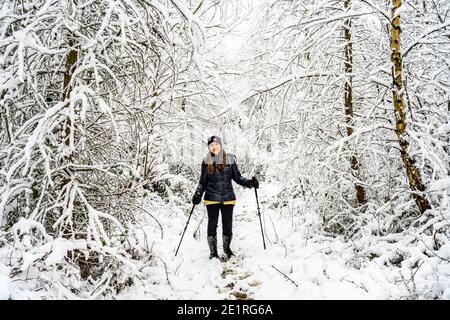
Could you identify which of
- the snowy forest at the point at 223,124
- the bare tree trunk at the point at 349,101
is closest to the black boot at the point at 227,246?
the snowy forest at the point at 223,124

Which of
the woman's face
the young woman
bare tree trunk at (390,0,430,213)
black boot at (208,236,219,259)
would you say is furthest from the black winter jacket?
bare tree trunk at (390,0,430,213)

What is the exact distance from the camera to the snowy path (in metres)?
3.42

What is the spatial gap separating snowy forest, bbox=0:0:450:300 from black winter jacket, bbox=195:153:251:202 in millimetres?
526

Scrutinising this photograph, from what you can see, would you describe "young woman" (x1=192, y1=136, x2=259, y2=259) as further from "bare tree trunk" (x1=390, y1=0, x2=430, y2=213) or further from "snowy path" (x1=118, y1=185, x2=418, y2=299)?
"bare tree trunk" (x1=390, y1=0, x2=430, y2=213)

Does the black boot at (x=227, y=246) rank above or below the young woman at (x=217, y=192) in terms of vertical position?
below

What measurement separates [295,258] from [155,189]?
18.7 feet

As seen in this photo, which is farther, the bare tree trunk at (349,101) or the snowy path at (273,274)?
the bare tree trunk at (349,101)

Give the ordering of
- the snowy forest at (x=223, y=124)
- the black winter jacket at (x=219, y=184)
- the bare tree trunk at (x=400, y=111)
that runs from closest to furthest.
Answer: the snowy forest at (x=223, y=124) → the bare tree trunk at (x=400, y=111) → the black winter jacket at (x=219, y=184)

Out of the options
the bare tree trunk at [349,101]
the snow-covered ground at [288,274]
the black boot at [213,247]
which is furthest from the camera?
the black boot at [213,247]

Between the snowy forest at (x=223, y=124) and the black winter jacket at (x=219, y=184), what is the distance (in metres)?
0.53

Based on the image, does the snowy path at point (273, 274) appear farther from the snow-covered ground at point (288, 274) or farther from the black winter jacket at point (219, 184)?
the black winter jacket at point (219, 184)

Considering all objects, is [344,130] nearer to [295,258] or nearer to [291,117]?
[291,117]

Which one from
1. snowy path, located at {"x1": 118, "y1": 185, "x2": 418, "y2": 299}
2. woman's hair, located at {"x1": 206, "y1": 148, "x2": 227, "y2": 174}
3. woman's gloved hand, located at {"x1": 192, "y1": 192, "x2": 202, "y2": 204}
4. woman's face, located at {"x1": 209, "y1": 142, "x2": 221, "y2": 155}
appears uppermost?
woman's face, located at {"x1": 209, "y1": 142, "x2": 221, "y2": 155}

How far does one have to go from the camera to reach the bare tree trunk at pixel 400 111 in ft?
12.5
